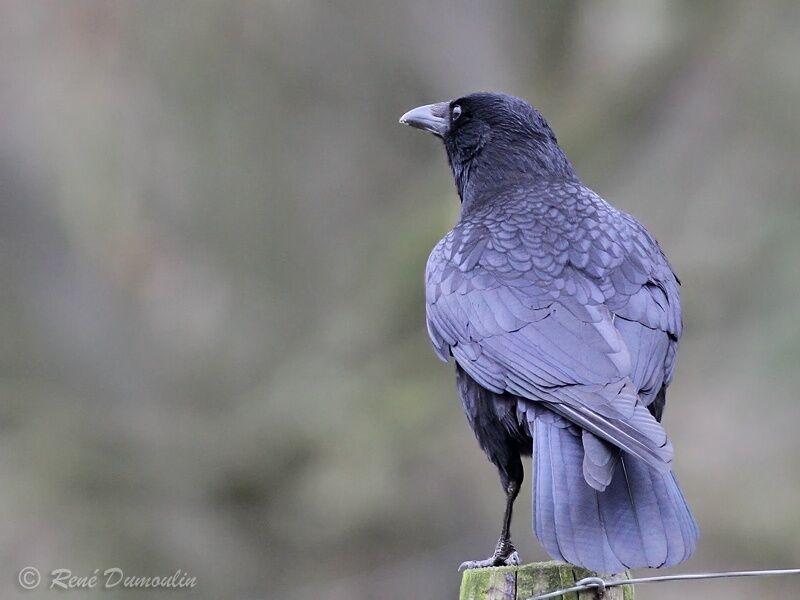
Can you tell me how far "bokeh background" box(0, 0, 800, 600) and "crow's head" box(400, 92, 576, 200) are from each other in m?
2.50

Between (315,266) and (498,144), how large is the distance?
12.2ft

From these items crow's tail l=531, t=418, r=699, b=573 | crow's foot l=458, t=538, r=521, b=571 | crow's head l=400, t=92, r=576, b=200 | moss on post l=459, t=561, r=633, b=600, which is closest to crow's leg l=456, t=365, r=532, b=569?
crow's foot l=458, t=538, r=521, b=571

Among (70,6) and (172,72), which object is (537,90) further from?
(70,6)

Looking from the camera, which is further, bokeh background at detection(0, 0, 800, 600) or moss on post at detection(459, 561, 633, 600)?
bokeh background at detection(0, 0, 800, 600)

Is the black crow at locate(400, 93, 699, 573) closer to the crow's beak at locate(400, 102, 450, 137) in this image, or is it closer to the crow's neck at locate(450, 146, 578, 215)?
the crow's neck at locate(450, 146, 578, 215)

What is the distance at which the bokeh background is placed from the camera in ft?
29.2

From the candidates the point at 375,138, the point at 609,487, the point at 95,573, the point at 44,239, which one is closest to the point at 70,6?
the point at 44,239

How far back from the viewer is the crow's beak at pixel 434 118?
6316mm

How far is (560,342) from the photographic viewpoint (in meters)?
4.66

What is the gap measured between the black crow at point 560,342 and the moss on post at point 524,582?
0.11 metres

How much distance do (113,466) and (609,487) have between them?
5731 mm

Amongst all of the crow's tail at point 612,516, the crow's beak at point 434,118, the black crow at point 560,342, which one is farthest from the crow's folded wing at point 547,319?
the crow's beak at point 434,118

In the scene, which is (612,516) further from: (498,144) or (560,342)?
(498,144)

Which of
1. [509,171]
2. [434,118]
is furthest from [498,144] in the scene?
[434,118]
